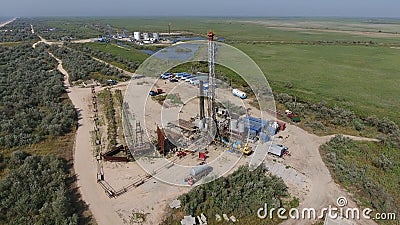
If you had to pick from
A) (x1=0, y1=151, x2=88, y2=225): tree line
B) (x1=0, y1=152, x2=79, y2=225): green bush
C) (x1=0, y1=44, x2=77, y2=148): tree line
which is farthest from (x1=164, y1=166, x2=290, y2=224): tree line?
(x1=0, y1=44, x2=77, y2=148): tree line

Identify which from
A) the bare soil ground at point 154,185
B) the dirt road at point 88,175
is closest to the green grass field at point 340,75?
the bare soil ground at point 154,185

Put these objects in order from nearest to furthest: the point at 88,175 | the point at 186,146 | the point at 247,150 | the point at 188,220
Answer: the point at 188,220 < the point at 88,175 < the point at 247,150 < the point at 186,146

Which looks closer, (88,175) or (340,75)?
(88,175)

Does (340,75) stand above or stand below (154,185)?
above

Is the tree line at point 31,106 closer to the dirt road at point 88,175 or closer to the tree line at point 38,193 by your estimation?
the dirt road at point 88,175

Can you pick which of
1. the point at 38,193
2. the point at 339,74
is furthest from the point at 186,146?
the point at 339,74

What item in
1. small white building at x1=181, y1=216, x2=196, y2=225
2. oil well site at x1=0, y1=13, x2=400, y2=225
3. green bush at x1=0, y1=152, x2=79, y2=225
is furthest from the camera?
oil well site at x1=0, y1=13, x2=400, y2=225

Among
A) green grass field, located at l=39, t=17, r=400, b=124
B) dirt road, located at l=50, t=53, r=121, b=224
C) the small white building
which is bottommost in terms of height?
the small white building

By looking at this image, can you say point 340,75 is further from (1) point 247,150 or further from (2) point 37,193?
(2) point 37,193

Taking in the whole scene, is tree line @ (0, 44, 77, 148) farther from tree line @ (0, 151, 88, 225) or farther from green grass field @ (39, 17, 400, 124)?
green grass field @ (39, 17, 400, 124)

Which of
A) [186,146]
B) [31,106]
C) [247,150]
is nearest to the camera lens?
[247,150]

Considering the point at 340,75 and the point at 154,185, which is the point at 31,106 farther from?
the point at 340,75

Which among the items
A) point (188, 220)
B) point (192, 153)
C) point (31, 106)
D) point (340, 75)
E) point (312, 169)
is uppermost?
point (31, 106)
